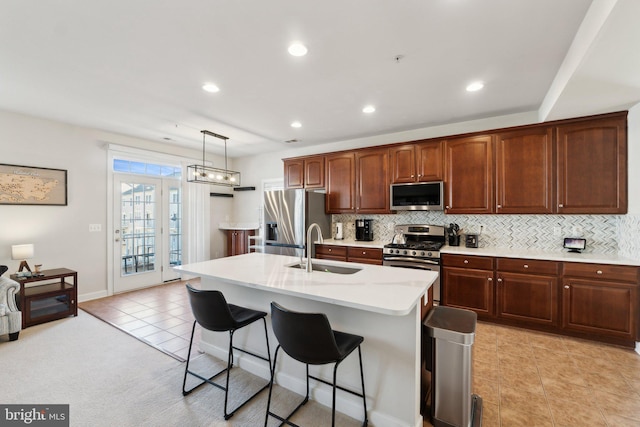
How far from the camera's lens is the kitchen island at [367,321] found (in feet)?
5.63

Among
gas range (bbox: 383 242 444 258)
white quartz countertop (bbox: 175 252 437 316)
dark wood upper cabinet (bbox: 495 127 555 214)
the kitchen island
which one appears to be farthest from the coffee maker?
→ the kitchen island

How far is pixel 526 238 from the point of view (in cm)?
371

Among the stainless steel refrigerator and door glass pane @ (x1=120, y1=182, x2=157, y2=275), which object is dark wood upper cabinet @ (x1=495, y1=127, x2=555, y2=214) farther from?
door glass pane @ (x1=120, y1=182, x2=157, y2=275)

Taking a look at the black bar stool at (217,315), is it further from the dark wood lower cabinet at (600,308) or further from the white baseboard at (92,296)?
the white baseboard at (92,296)

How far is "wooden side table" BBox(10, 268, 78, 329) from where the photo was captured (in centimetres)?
338

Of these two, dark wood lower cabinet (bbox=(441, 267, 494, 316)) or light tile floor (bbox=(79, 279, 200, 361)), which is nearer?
light tile floor (bbox=(79, 279, 200, 361))

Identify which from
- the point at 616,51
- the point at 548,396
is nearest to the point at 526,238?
the point at 548,396

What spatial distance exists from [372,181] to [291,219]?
1.46 meters

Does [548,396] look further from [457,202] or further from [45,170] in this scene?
[45,170]

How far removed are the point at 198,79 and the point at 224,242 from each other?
443cm

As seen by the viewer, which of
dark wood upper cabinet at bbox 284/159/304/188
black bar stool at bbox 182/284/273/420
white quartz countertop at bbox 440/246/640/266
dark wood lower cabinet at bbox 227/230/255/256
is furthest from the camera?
dark wood lower cabinet at bbox 227/230/255/256

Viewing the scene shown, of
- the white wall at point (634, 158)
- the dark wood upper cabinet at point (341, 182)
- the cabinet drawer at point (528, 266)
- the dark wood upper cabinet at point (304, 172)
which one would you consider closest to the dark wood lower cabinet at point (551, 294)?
the cabinet drawer at point (528, 266)

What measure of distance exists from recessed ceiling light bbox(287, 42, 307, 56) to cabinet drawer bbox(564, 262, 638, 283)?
338cm

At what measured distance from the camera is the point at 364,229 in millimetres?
4758
